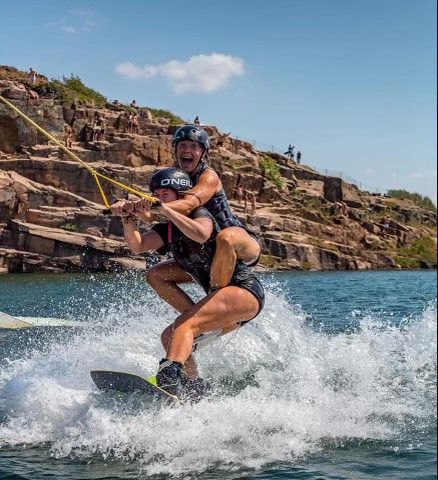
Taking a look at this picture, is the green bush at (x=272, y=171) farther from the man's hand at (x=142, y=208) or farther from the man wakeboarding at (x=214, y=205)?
the man's hand at (x=142, y=208)

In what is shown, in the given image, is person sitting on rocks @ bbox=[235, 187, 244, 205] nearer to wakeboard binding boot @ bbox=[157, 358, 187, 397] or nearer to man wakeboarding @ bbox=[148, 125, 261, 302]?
man wakeboarding @ bbox=[148, 125, 261, 302]

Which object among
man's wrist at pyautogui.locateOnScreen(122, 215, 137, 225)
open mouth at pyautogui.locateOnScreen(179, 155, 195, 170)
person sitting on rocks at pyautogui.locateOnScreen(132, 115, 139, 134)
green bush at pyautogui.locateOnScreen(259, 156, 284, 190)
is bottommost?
man's wrist at pyautogui.locateOnScreen(122, 215, 137, 225)

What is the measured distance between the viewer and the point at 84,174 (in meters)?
47.1

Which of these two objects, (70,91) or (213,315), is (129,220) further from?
(70,91)

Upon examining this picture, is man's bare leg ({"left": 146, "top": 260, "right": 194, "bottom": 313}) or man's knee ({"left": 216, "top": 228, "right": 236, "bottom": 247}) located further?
man's bare leg ({"left": 146, "top": 260, "right": 194, "bottom": 313})

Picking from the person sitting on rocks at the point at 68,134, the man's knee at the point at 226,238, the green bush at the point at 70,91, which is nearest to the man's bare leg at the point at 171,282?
the man's knee at the point at 226,238

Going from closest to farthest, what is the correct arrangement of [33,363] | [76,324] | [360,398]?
1. [360,398]
2. [33,363]
3. [76,324]

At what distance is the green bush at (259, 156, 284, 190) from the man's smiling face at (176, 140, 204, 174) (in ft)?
168

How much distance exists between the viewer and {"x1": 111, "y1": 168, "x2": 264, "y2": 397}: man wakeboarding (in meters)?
6.72

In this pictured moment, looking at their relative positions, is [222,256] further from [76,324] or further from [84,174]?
[84,174]

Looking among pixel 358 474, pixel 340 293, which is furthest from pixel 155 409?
pixel 340 293

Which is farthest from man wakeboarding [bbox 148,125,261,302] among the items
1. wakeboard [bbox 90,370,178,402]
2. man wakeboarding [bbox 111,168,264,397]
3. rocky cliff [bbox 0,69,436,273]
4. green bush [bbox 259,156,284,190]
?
green bush [bbox 259,156,284,190]

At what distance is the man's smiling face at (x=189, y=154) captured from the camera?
742 centimetres

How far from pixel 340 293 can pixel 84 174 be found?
25.5 meters
